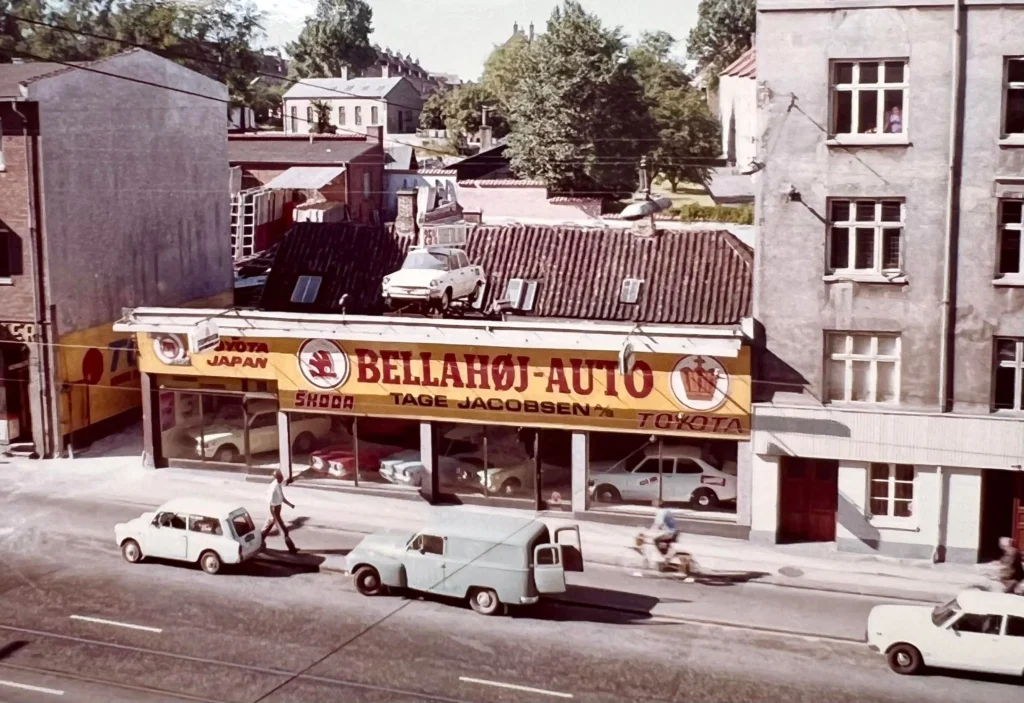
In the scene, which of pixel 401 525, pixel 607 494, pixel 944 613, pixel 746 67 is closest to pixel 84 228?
pixel 401 525

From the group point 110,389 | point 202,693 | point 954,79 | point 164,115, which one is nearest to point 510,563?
point 202,693

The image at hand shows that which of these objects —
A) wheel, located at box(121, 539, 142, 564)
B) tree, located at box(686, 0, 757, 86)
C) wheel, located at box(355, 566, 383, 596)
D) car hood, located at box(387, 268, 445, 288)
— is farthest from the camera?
tree, located at box(686, 0, 757, 86)

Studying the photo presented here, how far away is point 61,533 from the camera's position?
2806cm

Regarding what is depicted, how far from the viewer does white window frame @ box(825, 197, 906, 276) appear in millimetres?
26312

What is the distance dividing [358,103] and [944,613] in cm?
8845

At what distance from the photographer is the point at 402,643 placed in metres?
21.6

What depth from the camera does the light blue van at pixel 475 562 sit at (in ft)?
74.4

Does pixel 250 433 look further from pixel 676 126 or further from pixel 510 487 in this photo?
pixel 676 126

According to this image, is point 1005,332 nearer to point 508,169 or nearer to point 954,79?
point 954,79

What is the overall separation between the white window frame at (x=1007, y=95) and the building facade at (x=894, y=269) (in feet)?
0.14

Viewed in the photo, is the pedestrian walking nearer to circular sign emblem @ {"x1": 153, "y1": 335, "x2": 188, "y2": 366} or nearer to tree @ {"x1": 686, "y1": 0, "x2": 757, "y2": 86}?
circular sign emblem @ {"x1": 153, "y1": 335, "x2": 188, "y2": 366}

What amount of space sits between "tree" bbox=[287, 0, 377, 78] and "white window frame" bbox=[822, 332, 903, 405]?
91805 millimetres

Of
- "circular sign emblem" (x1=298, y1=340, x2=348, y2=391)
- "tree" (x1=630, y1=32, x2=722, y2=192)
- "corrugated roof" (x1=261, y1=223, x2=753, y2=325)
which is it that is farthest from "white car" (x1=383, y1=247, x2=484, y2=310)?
"tree" (x1=630, y1=32, x2=722, y2=192)

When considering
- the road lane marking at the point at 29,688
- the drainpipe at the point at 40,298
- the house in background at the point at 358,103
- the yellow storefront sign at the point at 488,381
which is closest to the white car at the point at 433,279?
the yellow storefront sign at the point at 488,381
